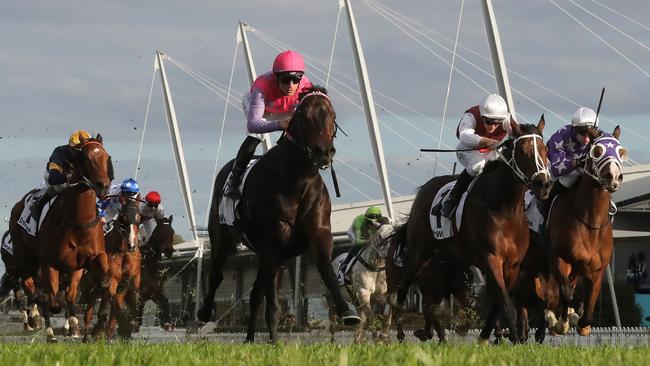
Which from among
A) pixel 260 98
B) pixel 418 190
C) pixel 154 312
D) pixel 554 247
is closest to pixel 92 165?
pixel 260 98

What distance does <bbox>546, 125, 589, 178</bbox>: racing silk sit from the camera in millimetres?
16172

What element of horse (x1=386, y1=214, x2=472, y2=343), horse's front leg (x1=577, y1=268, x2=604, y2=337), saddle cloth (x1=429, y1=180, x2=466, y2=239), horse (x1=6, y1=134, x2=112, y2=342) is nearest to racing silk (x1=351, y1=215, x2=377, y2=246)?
horse (x1=386, y1=214, x2=472, y2=343)

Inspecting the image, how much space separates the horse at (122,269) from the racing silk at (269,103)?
22.6 ft

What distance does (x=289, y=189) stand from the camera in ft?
43.9

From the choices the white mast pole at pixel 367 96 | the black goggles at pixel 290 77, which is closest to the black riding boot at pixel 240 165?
the black goggles at pixel 290 77

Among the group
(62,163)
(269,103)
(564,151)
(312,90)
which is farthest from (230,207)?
(564,151)

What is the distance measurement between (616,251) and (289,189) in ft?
57.9

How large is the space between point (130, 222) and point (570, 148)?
7.71 m

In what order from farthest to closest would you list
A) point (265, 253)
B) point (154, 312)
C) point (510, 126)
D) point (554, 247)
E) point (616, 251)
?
point (154, 312)
point (616, 251)
point (554, 247)
point (510, 126)
point (265, 253)

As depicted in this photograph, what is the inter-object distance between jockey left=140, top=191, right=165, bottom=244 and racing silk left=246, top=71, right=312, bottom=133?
9.20 meters

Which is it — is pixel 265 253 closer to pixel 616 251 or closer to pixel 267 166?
pixel 267 166

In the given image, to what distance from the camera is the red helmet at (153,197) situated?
77.2 feet

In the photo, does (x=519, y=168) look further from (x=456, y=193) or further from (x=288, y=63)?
(x=288, y=63)

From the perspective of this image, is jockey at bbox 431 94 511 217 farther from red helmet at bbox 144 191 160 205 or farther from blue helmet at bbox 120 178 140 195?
red helmet at bbox 144 191 160 205
